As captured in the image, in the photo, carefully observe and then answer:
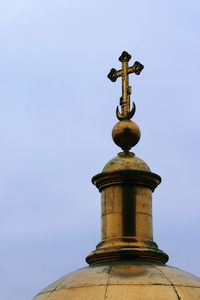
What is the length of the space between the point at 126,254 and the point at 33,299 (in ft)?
4.58

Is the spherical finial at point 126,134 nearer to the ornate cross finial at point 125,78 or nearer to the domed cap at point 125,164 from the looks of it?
the ornate cross finial at point 125,78

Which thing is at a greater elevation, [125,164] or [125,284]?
[125,164]

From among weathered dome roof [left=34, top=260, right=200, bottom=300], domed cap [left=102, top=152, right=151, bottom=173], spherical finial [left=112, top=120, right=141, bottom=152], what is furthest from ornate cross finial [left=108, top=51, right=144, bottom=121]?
weathered dome roof [left=34, top=260, right=200, bottom=300]

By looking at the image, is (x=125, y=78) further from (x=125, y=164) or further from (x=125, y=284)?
(x=125, y=284)

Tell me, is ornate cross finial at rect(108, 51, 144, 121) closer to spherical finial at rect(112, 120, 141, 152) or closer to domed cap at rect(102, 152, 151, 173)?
spherical finial at rect(112, 120, 141, 152)

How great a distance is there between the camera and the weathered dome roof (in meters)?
9.85

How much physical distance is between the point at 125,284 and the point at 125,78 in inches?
155

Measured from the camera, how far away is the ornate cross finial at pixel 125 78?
12.3 metres

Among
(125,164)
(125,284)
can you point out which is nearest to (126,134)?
(125,164)

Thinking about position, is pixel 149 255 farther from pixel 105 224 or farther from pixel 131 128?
pixel 131 128

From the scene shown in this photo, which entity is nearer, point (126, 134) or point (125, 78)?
point (126, 134)

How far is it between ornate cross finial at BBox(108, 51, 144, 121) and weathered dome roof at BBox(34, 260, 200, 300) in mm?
2555

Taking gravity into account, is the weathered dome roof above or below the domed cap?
below

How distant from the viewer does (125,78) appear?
12.8 meters
